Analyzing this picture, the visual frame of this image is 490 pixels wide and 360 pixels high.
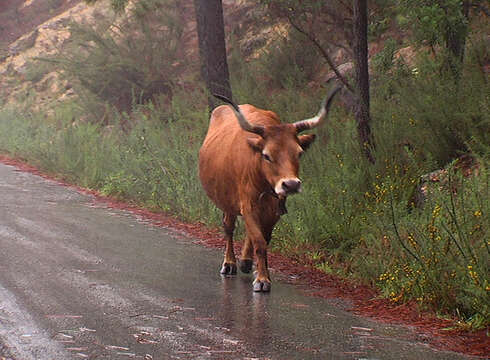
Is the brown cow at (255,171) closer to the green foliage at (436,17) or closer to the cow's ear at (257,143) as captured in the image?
the cow's ear at (257,143)

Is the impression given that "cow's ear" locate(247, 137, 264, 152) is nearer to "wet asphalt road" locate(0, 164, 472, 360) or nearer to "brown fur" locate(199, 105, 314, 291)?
"brown fur" locate(199, 105, 314, 291)

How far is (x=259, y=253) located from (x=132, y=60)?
15101mm

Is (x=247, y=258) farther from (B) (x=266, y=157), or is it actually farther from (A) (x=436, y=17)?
(A) (x=436, y=17)

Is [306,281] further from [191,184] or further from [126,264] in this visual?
[191,184]

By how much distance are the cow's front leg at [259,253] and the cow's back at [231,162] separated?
1.18 ft

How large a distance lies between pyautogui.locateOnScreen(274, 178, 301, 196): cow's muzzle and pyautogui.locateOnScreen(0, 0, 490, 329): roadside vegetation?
1.03 m

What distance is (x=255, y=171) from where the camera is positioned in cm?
796

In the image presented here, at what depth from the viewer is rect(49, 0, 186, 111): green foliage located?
2214 cm

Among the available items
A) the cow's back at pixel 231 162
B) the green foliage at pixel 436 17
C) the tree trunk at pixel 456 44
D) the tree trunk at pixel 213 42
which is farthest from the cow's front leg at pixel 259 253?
the tree trunk at pixel 213 42

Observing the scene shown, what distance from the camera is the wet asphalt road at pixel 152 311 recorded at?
19.3 ft

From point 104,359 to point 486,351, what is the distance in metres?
3.01

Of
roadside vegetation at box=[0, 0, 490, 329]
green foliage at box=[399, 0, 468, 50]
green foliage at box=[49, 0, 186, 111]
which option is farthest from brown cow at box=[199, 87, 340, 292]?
green foliage at box=[49, 0, 186, 111]

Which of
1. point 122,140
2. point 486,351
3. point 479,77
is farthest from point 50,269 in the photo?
point 122,140

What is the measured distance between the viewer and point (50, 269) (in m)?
8.66
